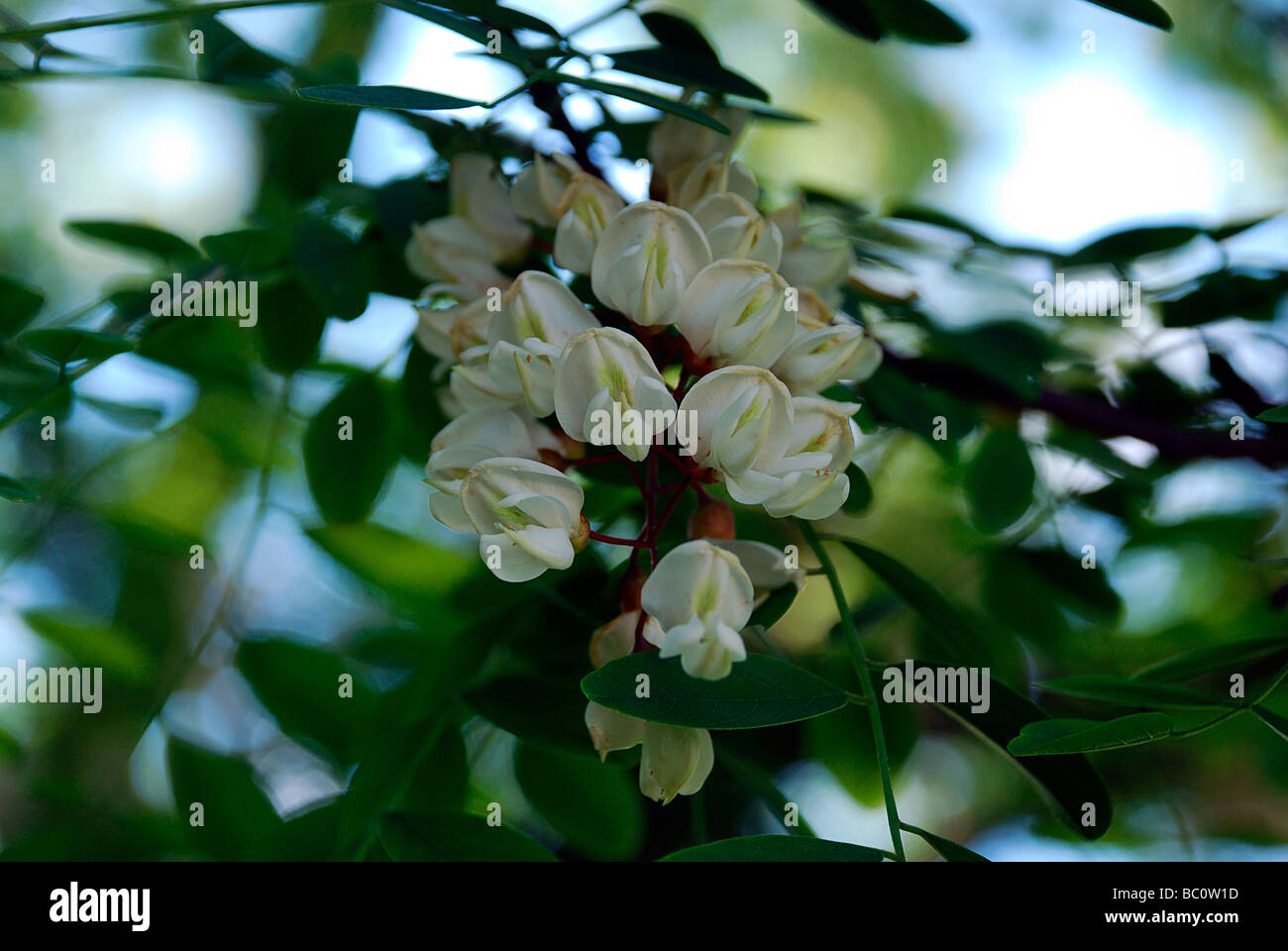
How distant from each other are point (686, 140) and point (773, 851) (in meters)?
0.32

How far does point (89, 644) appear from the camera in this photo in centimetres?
70

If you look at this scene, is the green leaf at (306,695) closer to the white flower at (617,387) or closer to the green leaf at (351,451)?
the green leaf at (351,451)

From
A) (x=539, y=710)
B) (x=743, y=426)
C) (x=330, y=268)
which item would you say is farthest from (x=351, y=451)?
(x=743, y=426)

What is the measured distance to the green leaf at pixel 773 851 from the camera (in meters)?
0.34

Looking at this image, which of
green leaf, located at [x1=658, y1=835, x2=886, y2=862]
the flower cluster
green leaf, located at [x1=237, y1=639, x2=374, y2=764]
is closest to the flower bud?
the flower cluster

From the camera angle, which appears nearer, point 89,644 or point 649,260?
point 649,260

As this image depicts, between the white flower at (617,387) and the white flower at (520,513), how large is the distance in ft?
0.08

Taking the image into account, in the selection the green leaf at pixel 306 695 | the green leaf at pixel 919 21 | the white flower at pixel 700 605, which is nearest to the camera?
the white flower at pixel 700 605

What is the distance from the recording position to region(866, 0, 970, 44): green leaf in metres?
0.52

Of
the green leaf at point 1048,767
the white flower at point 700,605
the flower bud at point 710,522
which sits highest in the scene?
the flower bud at point 710,522

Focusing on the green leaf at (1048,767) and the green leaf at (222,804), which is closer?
the green leaf at (1048,767)

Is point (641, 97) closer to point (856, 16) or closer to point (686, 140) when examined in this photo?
point (686, 140)

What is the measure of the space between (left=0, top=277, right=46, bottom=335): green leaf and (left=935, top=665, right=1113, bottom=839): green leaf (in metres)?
0.52

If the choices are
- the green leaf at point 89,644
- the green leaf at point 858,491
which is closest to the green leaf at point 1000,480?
the green leaf at point 858,491
